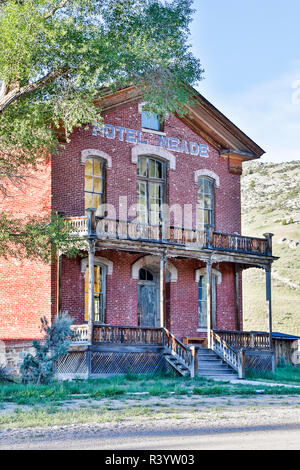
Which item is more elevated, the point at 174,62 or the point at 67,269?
the point at 174,62

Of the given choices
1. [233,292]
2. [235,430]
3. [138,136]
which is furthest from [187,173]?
[235,430]

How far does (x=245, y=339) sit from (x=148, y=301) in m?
3.70

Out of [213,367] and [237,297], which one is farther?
[237,297]

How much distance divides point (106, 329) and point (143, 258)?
13.0 feet

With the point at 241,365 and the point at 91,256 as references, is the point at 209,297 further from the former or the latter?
the point at 91,256

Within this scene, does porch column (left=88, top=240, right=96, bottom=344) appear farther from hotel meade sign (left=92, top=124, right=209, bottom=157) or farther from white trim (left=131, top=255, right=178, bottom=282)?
hotel meade sign (left=92, top=124, right=209, bottom=157)

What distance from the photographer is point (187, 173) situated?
28.8m

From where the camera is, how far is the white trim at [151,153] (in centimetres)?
2703

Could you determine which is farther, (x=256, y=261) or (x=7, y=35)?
(x=256, y=261)

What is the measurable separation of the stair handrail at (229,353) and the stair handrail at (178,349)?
75.4 inches

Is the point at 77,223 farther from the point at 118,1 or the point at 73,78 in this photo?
the point at 118,1

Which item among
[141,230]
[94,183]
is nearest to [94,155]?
[94,183]

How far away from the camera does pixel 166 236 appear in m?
26.0

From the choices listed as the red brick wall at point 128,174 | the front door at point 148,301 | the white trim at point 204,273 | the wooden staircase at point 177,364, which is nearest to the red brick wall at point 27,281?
the red brick wall at point 128,174
